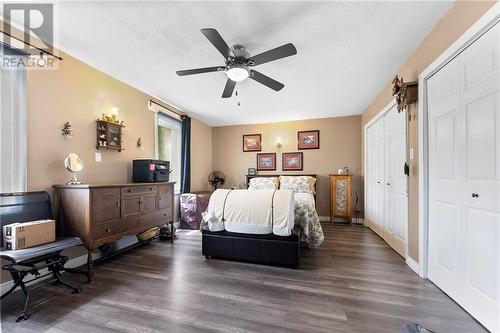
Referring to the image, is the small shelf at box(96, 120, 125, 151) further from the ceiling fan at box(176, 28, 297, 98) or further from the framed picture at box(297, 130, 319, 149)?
the framed picture at box(297, 130, 319, 149)

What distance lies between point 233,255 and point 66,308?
5.32 ft

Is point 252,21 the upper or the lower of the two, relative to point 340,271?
upper

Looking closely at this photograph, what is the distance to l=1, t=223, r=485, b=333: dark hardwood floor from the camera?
1.59 metres

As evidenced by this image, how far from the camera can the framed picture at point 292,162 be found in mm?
5434

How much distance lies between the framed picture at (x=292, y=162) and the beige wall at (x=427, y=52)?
2.48 meters

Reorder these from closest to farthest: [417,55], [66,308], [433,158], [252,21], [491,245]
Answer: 1. [491,245]
2. [66,308]
3. [252,21]
4. [433,158]
5. [417,55]

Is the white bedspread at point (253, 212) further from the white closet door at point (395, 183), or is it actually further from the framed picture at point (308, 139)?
the framed picture at point (308, 139)

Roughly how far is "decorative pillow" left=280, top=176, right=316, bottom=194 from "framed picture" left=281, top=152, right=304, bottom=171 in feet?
1.45

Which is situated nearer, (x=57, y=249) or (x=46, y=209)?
(x=57, y=249)

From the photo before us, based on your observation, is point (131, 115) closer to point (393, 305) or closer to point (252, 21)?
point (252, 21)

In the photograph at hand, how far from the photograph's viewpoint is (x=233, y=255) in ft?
8.96

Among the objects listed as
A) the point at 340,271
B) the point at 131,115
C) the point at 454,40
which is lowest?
the point at 340,271

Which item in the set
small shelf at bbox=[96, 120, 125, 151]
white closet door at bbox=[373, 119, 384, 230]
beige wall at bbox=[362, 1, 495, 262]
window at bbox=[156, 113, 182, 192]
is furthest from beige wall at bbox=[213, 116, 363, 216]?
small shelf at bbox=[96, 120, 125, 151]

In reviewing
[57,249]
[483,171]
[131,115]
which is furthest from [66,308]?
[483,171]
